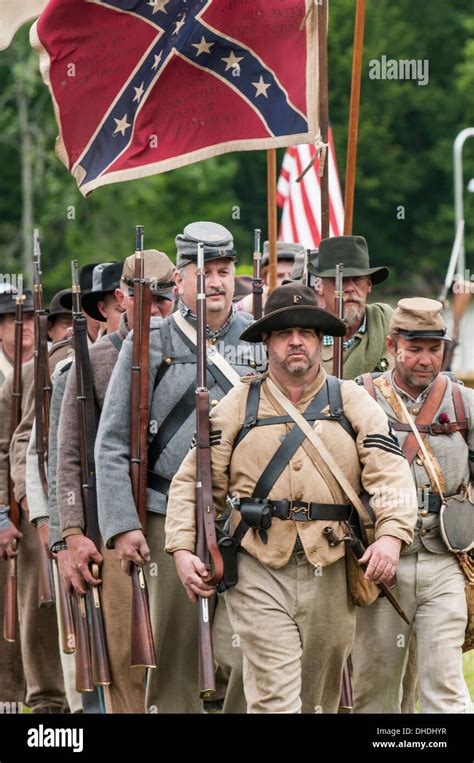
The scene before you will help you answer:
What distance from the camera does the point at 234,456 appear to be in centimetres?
773

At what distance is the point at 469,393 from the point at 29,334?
3.75 meters

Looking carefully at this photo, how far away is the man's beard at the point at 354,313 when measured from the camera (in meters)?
9.55

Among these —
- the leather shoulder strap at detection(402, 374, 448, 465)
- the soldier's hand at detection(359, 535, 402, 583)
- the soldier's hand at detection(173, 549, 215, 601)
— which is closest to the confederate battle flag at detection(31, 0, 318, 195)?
the leather shoulder strap at detection(402, 374, 448, 465)

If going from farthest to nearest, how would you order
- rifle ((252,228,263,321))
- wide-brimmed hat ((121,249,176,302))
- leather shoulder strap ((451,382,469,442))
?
wide-brimmed hat ((121,249,176,302))
rifle ((252,228,263,321))
leather shoulder strap ((451,382,469,442))

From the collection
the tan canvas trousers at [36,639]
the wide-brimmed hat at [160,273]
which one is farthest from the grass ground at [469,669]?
the wide-brimmed hat at [160,273]

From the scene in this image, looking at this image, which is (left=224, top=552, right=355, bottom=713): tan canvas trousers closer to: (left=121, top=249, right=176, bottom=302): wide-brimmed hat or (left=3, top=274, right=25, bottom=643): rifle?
(left=121, top=249, right=176, bottom=302): wide-brimmed hat

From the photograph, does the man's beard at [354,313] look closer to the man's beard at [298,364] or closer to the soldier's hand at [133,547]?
the man's beard at [298,364]

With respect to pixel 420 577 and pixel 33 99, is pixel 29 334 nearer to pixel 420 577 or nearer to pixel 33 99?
pixel 420 577

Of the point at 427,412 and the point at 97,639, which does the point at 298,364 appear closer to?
the point at 427,412

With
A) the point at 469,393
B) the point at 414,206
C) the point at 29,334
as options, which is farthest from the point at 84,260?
the point at 469,393

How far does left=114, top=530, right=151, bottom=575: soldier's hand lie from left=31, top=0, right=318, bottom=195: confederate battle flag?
91.1 inches

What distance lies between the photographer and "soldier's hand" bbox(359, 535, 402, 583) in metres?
7.39

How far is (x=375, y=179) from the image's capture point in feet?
188

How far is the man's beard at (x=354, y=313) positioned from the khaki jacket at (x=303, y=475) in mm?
1747
